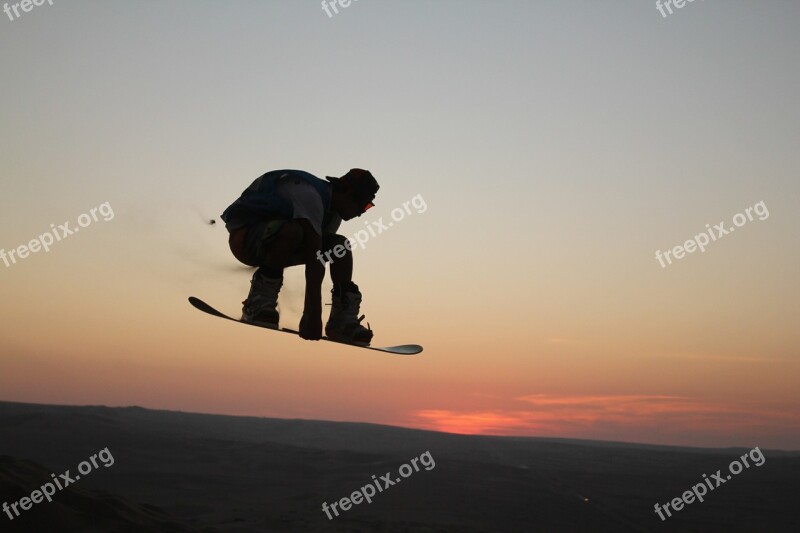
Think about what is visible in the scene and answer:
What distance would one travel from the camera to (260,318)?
15.5ft

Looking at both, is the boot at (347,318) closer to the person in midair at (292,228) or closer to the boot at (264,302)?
the person in midair at (292,228)

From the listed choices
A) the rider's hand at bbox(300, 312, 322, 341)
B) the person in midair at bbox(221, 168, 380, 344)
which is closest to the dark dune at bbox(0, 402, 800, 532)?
the person in midair at bbox(221, 168, 380, 344)

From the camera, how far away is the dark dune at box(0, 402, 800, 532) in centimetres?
1298

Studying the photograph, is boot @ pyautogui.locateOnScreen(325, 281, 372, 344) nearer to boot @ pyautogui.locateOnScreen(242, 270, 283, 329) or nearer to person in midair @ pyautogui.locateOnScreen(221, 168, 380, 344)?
person in midair @ pyautogui.locateOnScreen(221, 168, 380, 344)

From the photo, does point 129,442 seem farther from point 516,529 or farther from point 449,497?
point 516,529

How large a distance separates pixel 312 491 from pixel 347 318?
1072 inches

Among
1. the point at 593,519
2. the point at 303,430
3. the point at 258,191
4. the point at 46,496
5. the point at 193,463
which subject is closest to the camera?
the point at 258,191

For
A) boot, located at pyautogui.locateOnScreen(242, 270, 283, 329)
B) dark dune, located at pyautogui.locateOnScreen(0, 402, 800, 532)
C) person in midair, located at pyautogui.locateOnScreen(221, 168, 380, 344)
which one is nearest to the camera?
person in midair, located at pyautogui.locateOnScreen(221, 168, 380, 344)

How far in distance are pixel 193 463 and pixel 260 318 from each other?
34757mm

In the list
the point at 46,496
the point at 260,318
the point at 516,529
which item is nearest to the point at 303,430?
the point at 516,529

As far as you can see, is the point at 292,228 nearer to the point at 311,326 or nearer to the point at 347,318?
the point at 311,326

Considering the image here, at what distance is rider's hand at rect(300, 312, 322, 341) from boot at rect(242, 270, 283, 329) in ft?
1.20

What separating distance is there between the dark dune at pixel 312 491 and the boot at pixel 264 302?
770 centimetres

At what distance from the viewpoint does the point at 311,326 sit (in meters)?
4.41
